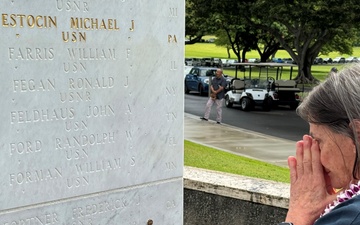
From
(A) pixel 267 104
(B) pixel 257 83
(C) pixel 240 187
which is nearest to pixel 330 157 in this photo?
(C) pixel 240 187

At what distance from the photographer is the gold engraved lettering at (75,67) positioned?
430cm

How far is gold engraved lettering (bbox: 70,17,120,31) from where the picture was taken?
4.33 m

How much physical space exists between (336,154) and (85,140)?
111 inches

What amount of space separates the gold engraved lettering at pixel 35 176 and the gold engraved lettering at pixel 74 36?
3.40 ft

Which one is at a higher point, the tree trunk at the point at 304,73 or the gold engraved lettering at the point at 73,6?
the gold engraved lettering at the point at 73,6

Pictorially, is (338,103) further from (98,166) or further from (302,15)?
(302,15)

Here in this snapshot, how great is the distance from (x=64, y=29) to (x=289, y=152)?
10.9 metres

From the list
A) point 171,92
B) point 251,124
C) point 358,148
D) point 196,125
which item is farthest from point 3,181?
point 251,124

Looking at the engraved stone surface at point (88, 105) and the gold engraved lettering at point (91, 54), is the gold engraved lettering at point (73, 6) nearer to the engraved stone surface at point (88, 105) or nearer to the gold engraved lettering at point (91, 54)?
the engraved stone surface at point (88, 105)

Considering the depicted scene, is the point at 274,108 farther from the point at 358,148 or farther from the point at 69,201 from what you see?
the point at 358,148

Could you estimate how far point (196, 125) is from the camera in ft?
63.4

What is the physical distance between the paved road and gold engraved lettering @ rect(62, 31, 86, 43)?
1355cm

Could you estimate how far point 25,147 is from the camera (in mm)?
4133

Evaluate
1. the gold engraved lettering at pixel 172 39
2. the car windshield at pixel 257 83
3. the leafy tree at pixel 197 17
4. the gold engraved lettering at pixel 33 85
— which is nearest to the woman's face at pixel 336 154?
the gold engraved lettering at pixel 33 85
